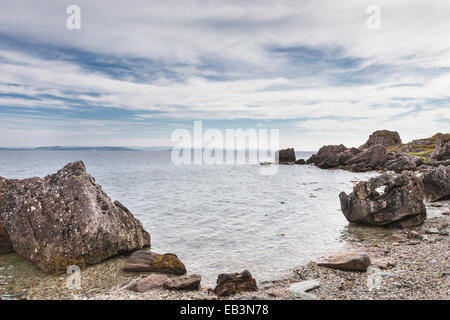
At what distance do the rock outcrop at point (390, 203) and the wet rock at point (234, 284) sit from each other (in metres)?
13.1

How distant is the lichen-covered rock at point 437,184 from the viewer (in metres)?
27.1

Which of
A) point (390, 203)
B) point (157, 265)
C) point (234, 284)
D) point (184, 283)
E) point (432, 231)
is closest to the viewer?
point (234, 284)

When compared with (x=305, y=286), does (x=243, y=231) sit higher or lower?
lower

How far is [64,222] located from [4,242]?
402 cm

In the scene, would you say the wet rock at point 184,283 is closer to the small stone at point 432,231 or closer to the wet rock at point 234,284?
the wet rock at point 234,284

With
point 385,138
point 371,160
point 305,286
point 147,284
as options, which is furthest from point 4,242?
point 385,138

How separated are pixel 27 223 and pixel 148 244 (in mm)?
6422

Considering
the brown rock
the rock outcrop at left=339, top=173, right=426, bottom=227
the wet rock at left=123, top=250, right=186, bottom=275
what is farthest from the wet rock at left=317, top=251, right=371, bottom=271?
the rock outcrop at left=339, top=173, right=426, bottom=227

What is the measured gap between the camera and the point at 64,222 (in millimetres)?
13172

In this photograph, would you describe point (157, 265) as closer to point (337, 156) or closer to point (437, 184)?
point (437, 184)

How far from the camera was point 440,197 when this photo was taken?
27859 millimetres

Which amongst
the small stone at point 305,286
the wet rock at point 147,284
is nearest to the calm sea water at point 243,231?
the small stone at point 305,286
